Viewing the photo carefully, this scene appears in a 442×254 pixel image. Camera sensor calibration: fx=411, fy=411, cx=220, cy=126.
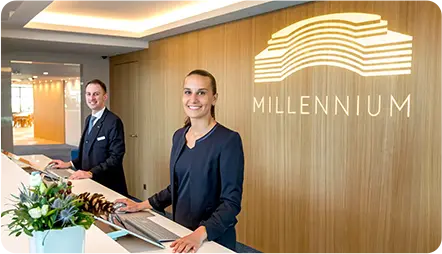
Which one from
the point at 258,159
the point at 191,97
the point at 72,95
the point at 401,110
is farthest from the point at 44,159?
the point at 72,95

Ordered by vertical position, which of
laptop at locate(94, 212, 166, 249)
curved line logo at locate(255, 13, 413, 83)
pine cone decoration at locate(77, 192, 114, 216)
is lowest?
laptop at locate(94, 212, 166, 249)

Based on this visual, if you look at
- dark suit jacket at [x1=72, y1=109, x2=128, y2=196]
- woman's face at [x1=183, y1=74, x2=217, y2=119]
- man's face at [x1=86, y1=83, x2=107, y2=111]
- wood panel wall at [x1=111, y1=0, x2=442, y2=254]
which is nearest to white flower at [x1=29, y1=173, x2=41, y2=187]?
woman's face at [x1=183, y1=74, x2=217, y2=119]

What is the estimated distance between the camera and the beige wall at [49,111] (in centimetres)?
1427

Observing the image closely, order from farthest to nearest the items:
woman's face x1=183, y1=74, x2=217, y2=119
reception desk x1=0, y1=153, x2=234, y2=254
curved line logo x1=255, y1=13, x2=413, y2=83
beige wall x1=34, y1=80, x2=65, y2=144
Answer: beige wall x1=34, y1=80, x2=65, y2=144, curved line logo x1=255, y1=13, x2=413, y2=83, woman's face x1=183, y1=74, x2=217, y2=119, reception desk x1=0, y1=153, x2=234, y2=254

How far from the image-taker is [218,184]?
6.36 feet

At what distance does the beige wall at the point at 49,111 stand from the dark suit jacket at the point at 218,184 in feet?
42.4

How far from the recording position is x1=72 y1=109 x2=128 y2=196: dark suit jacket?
126 inches

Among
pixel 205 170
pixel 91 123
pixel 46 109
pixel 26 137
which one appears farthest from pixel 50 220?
pixel 26 137

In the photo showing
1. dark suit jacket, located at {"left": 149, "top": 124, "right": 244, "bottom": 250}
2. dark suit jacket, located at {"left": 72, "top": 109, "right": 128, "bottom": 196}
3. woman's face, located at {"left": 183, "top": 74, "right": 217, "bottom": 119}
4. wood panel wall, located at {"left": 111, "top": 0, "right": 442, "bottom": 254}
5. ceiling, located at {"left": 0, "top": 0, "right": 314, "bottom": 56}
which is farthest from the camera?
ceiling, located at {"left": 0, "top": 0, "right": 314, "bottom": 56}

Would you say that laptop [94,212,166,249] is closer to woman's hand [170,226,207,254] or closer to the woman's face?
woman's hand [170,226,207,254]

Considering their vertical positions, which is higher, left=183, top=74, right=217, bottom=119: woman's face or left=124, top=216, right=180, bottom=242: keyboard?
left=183, top=74, right=217, bottom=119: woman's face

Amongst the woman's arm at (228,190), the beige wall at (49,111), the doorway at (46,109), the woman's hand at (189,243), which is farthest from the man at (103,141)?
the beige wall at (49,111)

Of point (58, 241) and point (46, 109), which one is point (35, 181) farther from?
point (46, 109)

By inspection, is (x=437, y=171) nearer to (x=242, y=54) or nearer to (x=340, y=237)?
(x=340, y=237)
